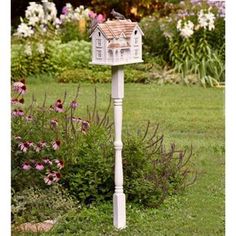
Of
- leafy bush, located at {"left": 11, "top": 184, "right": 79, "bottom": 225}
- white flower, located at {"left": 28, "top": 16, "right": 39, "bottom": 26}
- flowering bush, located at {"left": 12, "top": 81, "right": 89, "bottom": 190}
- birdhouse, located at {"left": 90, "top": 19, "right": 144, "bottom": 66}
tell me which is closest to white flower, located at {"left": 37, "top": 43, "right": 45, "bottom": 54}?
white flower, located at {"left": 28, "top": 16, "right": 39, "bottom": 26}

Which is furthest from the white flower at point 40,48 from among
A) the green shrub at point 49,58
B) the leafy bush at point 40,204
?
the leafy bush at point 40,204

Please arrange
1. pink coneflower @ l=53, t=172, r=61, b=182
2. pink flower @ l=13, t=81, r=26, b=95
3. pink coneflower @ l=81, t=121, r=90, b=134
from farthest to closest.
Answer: pink coneflower @ l=81, t=121, r=90, b=134
pink flower @ l=13, t=81, r=26, b=95
pink coneflower @ l=53, t=172, r=61, b=182

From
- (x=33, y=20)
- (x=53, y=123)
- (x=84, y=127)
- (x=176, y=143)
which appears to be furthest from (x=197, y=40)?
(x=53, y=123)

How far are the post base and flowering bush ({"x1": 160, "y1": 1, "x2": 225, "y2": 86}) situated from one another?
13.0 ft

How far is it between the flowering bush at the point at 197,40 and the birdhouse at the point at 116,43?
3.93 m

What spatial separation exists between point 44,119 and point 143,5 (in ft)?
16.6

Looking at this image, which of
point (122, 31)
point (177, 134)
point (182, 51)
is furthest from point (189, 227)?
point (182, 51)

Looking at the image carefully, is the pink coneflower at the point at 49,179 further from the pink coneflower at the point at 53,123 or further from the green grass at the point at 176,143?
the pink coneflower at the point at 53,123

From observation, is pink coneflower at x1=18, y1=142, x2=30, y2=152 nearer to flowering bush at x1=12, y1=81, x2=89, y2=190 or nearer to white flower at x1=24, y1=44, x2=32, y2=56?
flowering bush at x1=12, y1=81, x2=89, y2=190

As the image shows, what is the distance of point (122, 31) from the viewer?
4.12 meters

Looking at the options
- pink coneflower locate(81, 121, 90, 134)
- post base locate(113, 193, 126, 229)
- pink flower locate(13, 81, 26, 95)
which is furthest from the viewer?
pink coneflower locate(81, 121, 90, 134)

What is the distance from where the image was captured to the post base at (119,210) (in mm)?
4223

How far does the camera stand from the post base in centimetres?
422
